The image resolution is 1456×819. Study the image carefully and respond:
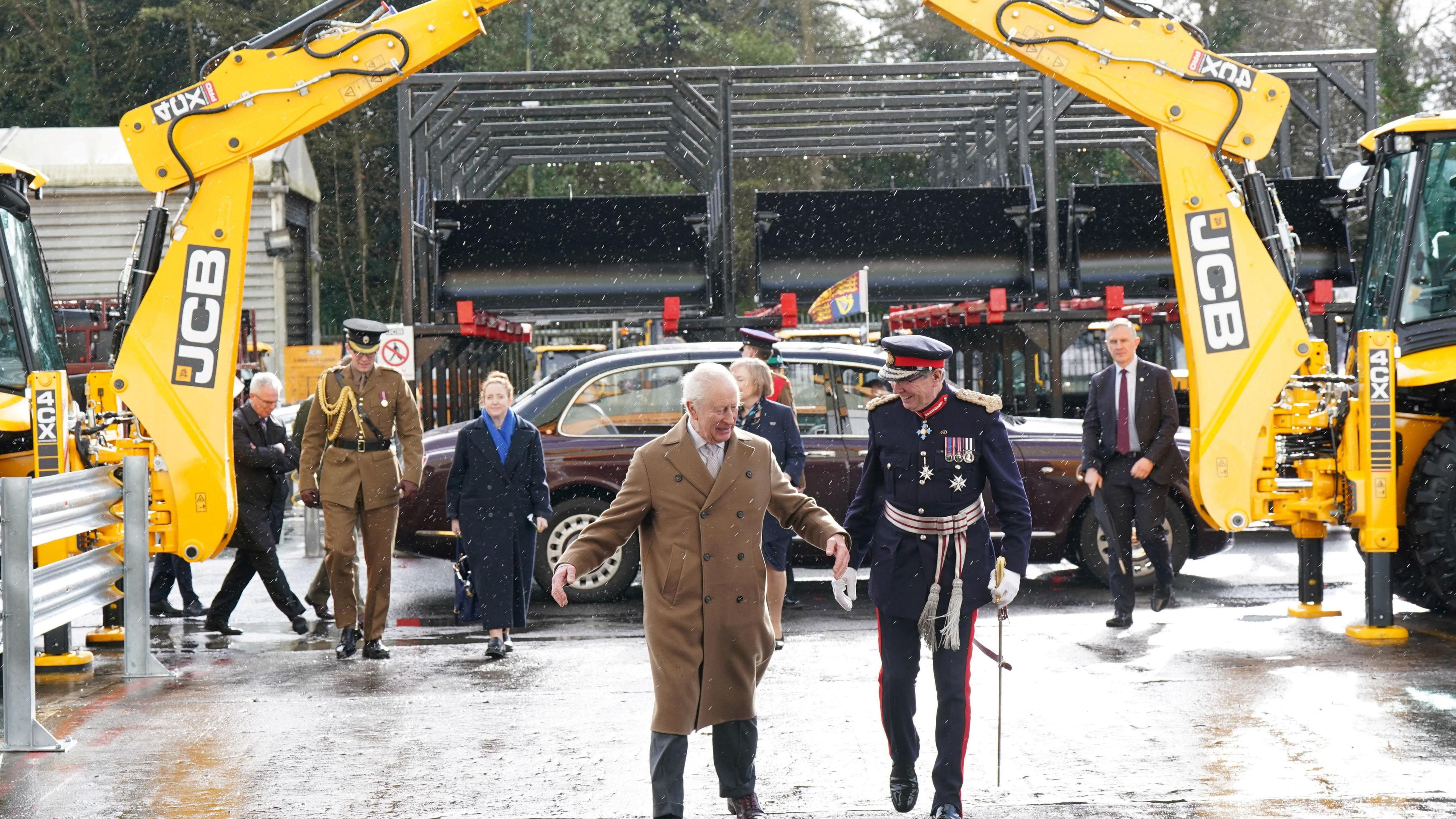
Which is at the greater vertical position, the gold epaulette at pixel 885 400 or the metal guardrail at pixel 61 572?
the gold epaulette at pixel 885 400

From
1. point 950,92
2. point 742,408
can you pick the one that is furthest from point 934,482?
point 950,92

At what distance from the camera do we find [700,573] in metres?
4.86

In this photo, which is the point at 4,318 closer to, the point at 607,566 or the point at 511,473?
the point at 511,473

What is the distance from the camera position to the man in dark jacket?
9461mm

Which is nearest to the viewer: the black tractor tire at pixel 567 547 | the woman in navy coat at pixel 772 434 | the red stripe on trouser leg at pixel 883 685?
the red stripe on trouser leg at pixel 883 685

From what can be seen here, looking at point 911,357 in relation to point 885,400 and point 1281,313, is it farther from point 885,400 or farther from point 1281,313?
point 1281,313

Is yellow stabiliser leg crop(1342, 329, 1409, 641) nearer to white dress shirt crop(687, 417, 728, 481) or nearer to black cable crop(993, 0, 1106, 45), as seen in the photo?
black cable crop(993, 0, 1106, 45)

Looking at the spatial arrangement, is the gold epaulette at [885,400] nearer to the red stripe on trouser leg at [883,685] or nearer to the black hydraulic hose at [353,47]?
the red stripe on trouser leg at [883,685]

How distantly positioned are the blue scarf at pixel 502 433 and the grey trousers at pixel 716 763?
3.70 m

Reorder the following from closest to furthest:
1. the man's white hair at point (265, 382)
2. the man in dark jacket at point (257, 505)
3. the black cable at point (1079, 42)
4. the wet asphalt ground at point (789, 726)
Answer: the wet asphalt ground at point (789, 726) < the black cable at point (1079, 42) < the man in dark jacket at point (257, 505) < the man's white hair at point (265, 382)

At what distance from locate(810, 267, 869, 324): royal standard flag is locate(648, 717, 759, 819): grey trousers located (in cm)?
934

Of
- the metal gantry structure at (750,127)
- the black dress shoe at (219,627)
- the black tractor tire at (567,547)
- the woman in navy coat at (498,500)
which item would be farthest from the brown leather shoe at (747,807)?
the metal gantry structure at (750,127)

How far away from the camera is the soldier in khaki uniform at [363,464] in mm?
8336

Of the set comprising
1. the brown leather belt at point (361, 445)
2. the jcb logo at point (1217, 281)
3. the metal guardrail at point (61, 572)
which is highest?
the jcb logo at point (1217, 281)
